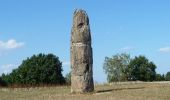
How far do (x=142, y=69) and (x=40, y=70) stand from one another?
26.0m

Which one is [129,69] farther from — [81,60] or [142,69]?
[81,60]

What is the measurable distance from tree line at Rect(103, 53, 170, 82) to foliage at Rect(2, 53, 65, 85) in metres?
19.2

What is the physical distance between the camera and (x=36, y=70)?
3132 inches

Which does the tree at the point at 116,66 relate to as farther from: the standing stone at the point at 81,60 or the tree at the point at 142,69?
the standing stone at the point at 81,60

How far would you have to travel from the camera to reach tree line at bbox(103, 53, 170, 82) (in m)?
96.2

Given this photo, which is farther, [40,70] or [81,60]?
[40,70]

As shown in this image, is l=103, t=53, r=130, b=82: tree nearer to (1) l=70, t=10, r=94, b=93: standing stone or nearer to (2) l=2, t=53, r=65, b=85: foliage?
(2) l=2, t=53, r=65, b=85: foliage

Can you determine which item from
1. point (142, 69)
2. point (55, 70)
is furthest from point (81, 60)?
point (142, 69)

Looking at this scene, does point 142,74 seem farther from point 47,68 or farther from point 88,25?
point 88,25

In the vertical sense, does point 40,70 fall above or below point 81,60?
above

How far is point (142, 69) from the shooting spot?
9675 cm

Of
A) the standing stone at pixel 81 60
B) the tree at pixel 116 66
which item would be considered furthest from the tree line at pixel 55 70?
the standing stone at pixel 81 60

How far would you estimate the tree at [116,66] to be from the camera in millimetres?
98875

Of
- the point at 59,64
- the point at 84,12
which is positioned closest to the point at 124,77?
the point at 59,64
